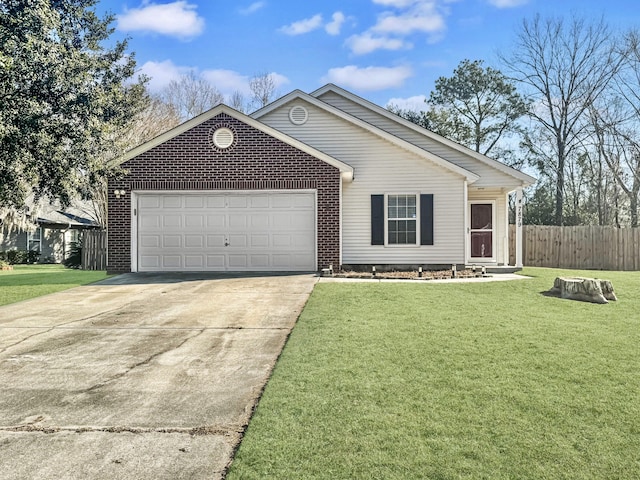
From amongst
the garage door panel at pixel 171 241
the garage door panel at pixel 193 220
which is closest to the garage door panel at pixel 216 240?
the garage door panel at pixel 193 220

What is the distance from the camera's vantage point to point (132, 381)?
4.83m

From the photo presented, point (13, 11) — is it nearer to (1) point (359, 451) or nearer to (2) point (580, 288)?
(1) point (359, 451)

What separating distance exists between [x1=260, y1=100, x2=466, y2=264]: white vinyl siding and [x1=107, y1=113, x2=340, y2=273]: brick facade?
4.36 ft

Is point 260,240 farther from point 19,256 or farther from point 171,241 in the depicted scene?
point 19,256

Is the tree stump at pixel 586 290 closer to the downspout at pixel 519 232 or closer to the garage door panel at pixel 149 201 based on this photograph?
the downspout at pixel 519 232

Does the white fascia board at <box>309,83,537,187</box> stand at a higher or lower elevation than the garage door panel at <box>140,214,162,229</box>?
higher

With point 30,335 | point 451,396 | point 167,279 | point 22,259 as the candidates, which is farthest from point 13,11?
point 22,259

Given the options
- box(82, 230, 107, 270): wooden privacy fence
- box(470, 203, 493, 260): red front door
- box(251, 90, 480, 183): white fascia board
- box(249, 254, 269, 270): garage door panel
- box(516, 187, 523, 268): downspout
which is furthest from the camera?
box(82, 230, 107, 270): wooden privacy fence

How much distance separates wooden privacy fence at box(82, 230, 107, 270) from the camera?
19750mm

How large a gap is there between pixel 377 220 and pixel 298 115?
14.0 ft

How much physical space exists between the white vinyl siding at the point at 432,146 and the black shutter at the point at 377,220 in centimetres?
318

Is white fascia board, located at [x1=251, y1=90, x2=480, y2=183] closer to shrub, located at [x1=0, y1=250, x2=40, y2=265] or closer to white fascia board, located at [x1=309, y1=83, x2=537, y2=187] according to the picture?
white fascia board, located at [x1=309, y1=83, x2=537, y2=187]

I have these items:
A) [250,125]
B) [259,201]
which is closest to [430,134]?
[250,125]

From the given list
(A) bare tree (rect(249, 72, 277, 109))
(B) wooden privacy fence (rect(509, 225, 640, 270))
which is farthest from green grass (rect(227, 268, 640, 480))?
(A) bare tree (rect(249, 72, 277, 109))
